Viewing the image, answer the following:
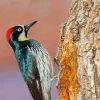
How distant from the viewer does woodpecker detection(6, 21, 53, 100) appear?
238 cm

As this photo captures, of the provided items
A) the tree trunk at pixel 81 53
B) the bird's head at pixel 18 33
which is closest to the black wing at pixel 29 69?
the bird's head at pixel 18 33

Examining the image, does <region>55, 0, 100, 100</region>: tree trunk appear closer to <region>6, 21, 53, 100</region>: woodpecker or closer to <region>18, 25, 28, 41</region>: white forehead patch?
<region>6, 21, 53, 100</region>: woodpecker

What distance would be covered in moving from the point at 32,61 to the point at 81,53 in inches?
34.6

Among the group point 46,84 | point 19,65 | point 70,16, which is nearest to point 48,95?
point 46,84

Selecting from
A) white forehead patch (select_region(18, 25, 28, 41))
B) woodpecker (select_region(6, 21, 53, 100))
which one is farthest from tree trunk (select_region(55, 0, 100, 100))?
white forehead patch (select_region(18, 25, 28, 41))

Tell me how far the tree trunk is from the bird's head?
0.70m

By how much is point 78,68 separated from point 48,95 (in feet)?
2.68

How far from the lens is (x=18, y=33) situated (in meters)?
2.49

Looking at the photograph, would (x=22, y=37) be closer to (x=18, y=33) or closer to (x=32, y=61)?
(x=18, y=33)

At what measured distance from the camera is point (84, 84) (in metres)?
1.60

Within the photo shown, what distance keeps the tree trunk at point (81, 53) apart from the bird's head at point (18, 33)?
699 millimetres

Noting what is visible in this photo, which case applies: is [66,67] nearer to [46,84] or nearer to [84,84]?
[84,84]

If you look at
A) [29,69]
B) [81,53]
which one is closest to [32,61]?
[29,69]

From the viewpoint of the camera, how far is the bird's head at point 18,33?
2469mm
